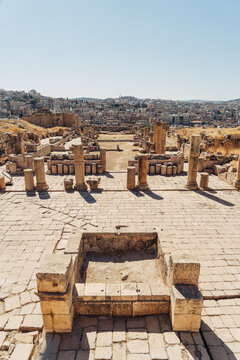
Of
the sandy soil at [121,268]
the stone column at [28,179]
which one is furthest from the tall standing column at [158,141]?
the sandy soil at [121,268]

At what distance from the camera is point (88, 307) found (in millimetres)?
4742

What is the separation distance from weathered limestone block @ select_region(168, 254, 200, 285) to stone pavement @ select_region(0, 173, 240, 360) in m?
0.93

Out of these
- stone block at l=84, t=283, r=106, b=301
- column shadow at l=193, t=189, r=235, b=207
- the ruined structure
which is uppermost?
the ruined structure

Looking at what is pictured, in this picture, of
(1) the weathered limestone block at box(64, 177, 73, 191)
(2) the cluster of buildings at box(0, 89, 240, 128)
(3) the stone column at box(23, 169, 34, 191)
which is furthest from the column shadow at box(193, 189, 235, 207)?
(2) the cluster of buildings at box(0, 89, 240, 128)

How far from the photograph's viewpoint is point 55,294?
165 inches

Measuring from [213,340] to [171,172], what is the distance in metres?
12.0

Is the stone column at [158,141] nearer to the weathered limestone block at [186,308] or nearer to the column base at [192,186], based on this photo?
the column base at [192,186]

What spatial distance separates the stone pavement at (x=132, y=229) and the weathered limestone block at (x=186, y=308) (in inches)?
7.0

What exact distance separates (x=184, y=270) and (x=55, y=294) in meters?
2.33

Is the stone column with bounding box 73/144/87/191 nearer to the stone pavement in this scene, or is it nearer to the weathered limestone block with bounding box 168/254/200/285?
the stone pavement

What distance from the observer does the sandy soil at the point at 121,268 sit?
19.7 feet

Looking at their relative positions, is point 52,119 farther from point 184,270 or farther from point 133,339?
point 133,339

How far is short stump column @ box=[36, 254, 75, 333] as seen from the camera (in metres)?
Answer: 4.10

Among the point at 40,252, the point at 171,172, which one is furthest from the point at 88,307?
the point at 171,172
